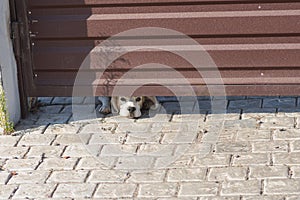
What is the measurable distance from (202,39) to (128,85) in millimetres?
766

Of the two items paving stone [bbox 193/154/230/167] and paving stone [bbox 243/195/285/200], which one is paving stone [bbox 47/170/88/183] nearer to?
paving stone [bbox 193/154/230/167]

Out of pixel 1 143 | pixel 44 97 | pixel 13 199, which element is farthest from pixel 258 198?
pixel 44 97

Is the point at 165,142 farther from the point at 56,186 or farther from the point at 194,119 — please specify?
the point at 56,186

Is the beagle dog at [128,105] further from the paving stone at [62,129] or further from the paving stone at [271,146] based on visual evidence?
the paving stone at [271,146]

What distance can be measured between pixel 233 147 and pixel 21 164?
1660 millimetres

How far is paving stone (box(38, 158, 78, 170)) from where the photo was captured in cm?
620

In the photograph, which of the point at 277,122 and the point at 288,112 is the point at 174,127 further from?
the point at 288,112

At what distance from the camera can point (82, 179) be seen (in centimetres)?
597

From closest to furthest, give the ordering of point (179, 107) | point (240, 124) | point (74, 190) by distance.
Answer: point (74, 190), point (240, 124), point (179, 107)

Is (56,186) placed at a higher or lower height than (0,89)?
lower

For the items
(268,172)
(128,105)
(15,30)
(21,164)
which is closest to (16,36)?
(15,30)

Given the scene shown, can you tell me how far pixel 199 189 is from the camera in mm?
5695

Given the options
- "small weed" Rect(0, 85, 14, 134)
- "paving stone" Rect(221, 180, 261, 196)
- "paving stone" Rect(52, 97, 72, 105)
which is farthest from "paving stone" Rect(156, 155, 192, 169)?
"paving stone" Rect(52, 97, 72, 105)

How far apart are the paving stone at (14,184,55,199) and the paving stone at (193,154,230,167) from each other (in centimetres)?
112
